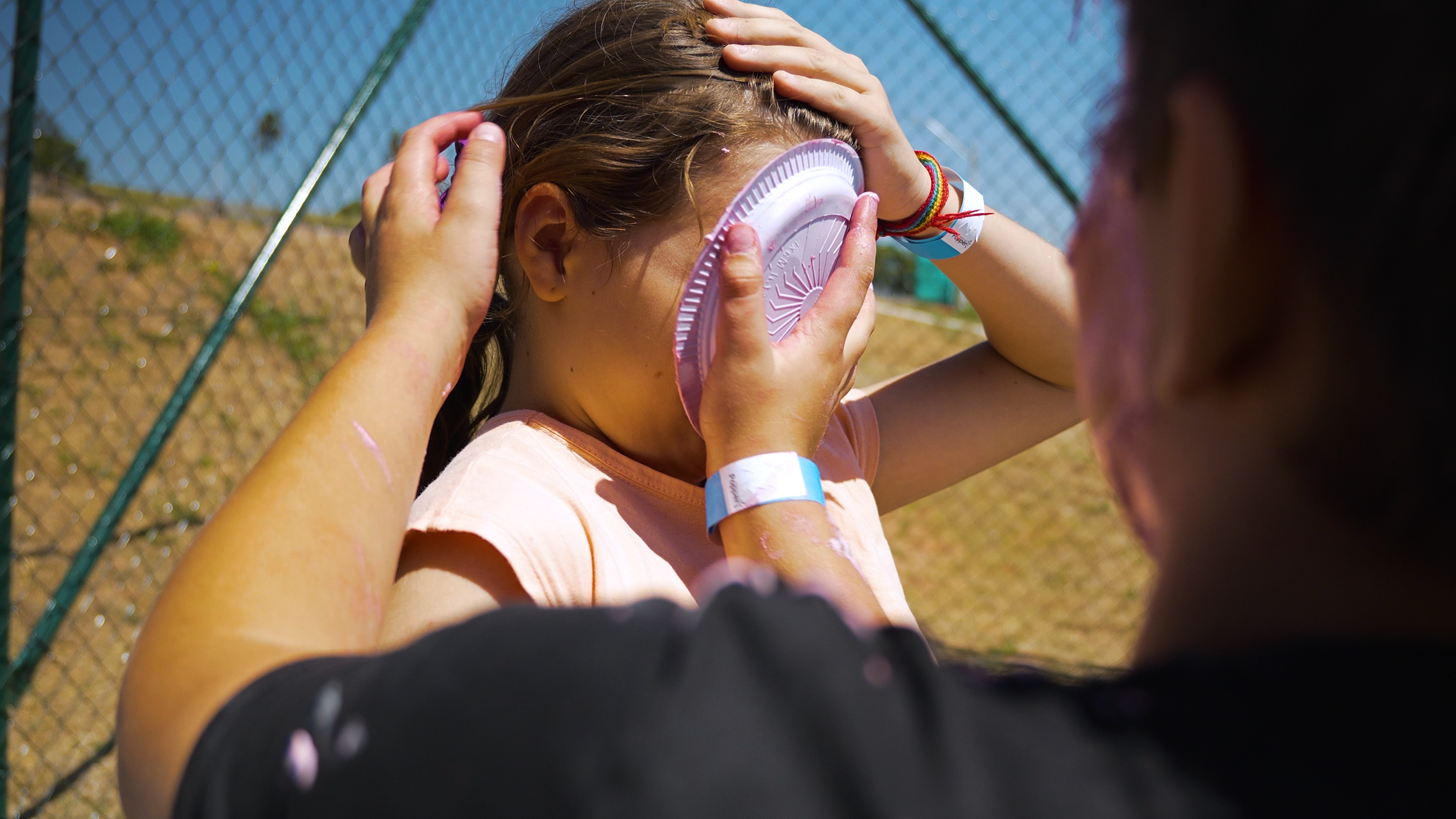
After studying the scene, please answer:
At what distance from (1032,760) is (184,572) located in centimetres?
58

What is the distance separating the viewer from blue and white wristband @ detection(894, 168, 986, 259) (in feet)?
5.44

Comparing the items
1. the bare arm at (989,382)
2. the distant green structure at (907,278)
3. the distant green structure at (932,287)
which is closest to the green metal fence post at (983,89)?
the bare arm at (989,382)

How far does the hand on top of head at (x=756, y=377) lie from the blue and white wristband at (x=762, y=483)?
0.04 ft

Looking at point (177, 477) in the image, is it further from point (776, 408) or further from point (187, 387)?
point (776, 408)

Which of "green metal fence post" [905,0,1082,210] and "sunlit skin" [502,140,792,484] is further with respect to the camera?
"green metal fence post" [905,0,1082,210]

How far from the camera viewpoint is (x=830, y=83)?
54.9 inches

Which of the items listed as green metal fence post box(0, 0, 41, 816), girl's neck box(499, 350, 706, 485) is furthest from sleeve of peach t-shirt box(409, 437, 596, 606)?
green metal fence post box(0, 0, 41, 816)

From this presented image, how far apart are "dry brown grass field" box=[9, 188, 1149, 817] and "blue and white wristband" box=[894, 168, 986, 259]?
2.53 metres

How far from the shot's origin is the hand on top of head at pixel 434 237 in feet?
2.86

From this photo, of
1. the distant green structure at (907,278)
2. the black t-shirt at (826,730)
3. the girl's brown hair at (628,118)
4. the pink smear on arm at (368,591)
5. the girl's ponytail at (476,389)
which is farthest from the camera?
the distant green structure at (907,278)

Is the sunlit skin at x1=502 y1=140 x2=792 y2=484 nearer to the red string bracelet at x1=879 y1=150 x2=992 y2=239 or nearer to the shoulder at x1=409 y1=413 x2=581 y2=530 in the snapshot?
the shoulder at x1=409 y1=413 x2=581 y2=530

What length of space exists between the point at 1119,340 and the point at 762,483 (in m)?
0.57

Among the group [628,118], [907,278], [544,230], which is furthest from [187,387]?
[907,278]

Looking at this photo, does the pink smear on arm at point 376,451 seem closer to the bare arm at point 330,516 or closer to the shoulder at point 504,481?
the bare arm at point 330,516
